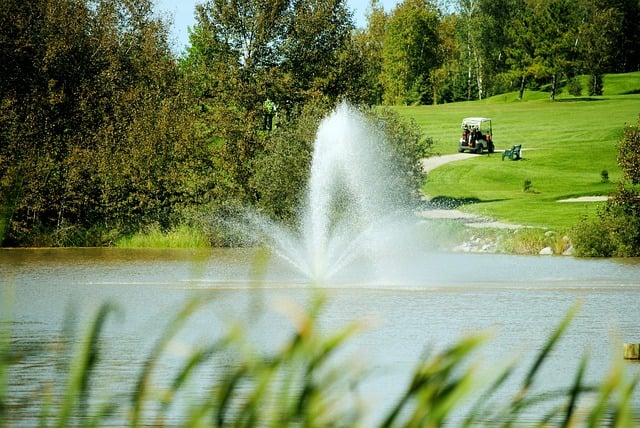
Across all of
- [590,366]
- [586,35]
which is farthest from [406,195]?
A: [586,35]

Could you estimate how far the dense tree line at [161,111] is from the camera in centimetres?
4191

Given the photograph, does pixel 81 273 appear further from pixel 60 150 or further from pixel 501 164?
pixel 501 164

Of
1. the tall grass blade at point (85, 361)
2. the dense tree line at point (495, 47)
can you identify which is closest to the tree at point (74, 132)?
the tall grass blade at point (85, 361)

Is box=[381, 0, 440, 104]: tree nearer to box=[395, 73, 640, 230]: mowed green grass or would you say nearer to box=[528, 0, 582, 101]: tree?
box=[395, 73, 640, 230]: mowed green grass

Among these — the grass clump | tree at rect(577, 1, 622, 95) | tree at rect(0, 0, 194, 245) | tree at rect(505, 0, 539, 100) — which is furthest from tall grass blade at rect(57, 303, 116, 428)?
tree at rect(577, 1, 622, 95)

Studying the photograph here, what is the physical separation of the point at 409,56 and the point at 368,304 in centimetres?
8192

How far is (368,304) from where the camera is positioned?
955 inches

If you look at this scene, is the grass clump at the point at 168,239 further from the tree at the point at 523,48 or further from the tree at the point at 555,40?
the tree at the point at 523,48

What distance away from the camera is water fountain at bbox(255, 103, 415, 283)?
37875mm

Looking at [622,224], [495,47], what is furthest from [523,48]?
[622,224]

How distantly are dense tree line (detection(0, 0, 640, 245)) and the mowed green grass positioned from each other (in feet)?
18.3

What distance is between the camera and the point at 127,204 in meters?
43.5

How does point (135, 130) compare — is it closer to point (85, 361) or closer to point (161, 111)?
point (161, 111)

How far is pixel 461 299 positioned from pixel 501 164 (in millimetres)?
37245
